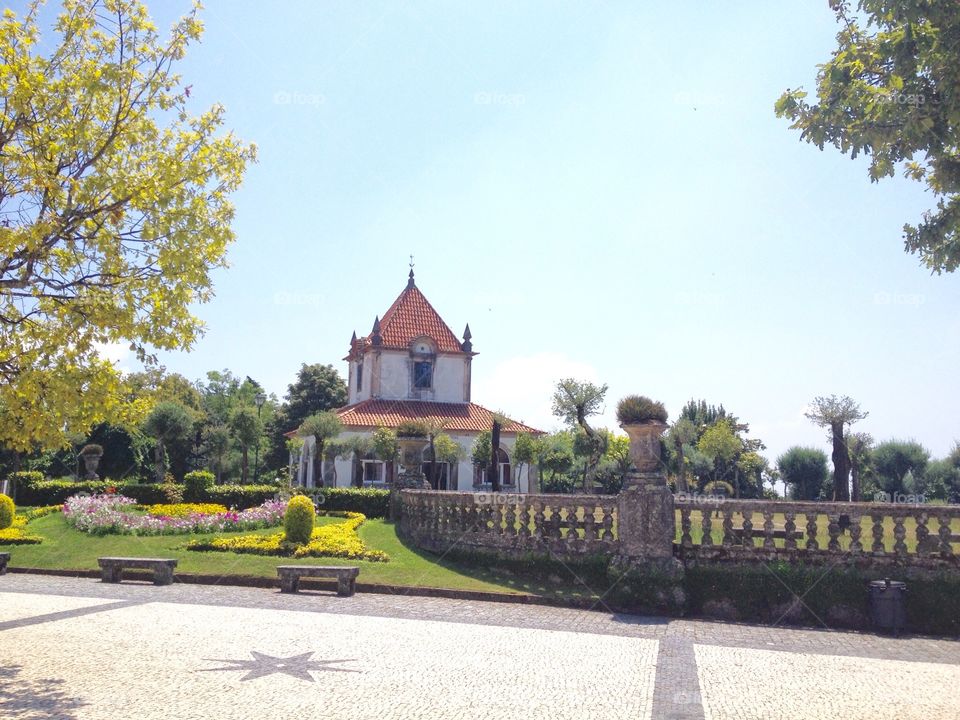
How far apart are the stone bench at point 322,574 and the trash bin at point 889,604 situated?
8593 millimetres

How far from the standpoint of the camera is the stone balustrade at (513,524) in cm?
1432

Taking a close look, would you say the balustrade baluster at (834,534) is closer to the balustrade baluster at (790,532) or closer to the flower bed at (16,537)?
the balustrade baluster at (790,532)

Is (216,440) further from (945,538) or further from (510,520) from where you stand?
(945,538)

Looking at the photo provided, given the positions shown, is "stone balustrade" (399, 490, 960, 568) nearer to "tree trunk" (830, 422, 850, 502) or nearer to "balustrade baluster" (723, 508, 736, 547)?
"balustrade baluster" (723, 508, 736, 547)

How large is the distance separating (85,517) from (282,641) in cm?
1540

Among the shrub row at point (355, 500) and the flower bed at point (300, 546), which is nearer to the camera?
the flower bed at point (300, 546)

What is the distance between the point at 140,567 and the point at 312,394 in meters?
49.5

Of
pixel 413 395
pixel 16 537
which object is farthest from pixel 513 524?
pixel 413 395

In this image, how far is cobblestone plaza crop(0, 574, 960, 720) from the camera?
24.0 feet

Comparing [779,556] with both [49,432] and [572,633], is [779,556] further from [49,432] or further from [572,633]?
[49,432]

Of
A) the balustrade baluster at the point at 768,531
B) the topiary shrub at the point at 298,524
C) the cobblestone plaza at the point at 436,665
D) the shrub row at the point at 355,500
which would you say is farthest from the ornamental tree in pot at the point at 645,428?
the shrub row at the point at 355,500

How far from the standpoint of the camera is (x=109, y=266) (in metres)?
8.75

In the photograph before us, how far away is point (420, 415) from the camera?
4394 cm

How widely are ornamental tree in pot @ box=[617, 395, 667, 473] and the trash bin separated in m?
3.75
